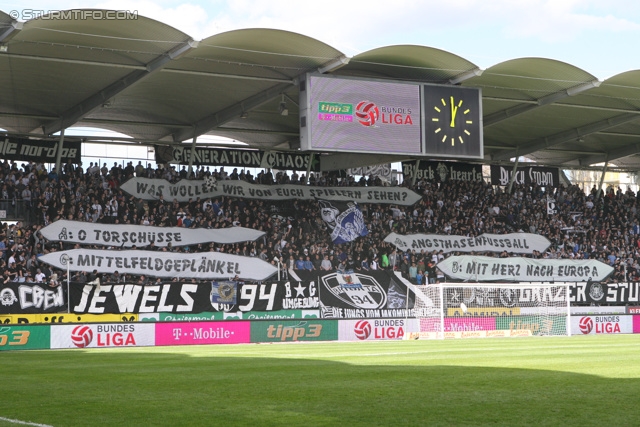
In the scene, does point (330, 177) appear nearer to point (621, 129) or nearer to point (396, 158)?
point (396, 158)

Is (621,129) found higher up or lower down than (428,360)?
higher up

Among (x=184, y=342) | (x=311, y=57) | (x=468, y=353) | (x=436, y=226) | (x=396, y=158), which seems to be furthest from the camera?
(x=436, y=226)

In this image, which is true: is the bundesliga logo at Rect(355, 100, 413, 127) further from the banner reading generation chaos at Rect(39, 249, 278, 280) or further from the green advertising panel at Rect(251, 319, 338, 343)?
the green advertising panel at Rect(251, 319, 338, 343)

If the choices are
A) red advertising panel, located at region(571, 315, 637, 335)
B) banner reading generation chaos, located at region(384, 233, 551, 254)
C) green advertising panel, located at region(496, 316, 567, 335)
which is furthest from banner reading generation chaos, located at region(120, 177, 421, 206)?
red advertising panel, located at region(571, 315, 637, 335)

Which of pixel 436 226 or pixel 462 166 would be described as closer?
pixel 436 226

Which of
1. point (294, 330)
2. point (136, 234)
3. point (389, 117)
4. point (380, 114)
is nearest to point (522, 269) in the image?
point (389, 117)

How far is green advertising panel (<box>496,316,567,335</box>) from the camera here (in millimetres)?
33344

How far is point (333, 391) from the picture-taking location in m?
11.1

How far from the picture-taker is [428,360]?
16484 millimetres

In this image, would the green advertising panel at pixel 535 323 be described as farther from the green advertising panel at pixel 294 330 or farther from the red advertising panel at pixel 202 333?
the red advertising panel at pixel 202 333

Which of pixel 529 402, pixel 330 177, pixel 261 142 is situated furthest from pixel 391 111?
pixel 529 402

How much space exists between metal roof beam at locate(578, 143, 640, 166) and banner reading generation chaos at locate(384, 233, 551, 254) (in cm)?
974

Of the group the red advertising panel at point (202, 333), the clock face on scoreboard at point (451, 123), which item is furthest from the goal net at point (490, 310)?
the red advertising panel at point (202, 333)

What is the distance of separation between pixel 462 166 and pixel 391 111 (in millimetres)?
15648
